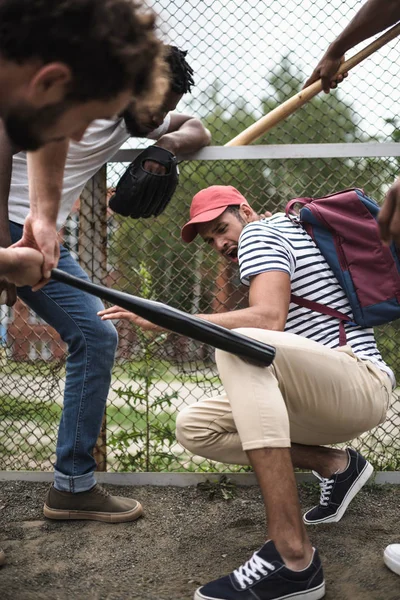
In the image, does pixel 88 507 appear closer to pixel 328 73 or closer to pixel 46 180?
pixel 46 180

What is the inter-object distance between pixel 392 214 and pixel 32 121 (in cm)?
95

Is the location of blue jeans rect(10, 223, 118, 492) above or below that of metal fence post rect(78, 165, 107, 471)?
below

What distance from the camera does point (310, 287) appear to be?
2.77 m

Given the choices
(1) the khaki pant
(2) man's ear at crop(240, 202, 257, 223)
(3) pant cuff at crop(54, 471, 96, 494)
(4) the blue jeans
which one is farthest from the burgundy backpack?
(3) pant cuff at crop(54, 471, 96, 494)

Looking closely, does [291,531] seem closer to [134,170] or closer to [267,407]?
[267,407]

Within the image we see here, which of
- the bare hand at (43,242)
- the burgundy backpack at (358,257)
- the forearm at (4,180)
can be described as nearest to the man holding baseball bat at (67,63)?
the bare hand at (43,242)

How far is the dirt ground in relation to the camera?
240 cm

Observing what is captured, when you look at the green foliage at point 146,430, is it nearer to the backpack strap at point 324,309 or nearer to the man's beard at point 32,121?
the backpack strap at point 324,309

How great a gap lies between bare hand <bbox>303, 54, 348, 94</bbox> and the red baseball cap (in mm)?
734

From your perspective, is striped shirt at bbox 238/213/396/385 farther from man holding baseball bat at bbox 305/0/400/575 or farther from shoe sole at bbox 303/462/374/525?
man holding baseball bat at bbox 305/0/400/575

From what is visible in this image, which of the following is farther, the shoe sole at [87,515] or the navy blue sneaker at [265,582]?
the shoe sole at [87,515]

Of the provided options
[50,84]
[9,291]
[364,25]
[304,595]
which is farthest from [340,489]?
[50,84]

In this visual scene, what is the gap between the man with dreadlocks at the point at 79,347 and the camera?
2.91 metres

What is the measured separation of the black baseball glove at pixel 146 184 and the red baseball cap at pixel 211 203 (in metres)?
0.17
